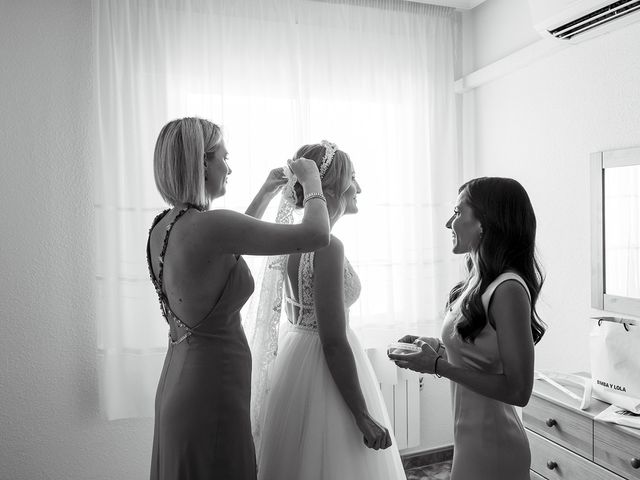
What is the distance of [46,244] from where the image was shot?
271 cm

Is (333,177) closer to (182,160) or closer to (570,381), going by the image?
(182,160)

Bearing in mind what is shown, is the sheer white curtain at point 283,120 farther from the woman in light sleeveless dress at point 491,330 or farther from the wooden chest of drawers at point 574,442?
the woman in light sleeveless dress at point 491,330

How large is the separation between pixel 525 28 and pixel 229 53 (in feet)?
5.09

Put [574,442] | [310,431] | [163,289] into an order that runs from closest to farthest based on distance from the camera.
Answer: [163,289]
[310,431]
[574,442]

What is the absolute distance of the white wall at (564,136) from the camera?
7.89 ft

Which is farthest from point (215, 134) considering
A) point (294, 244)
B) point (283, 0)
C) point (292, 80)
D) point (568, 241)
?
point (568, 241)

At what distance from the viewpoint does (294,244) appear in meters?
1.48

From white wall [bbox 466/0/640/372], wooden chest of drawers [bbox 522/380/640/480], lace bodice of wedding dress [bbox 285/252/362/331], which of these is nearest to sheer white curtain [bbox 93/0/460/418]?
white wall [bbox 466/0/640/372]

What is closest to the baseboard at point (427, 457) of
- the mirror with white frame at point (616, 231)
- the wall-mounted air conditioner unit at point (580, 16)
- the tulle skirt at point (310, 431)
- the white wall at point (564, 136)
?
the white wall at point (564, 136)

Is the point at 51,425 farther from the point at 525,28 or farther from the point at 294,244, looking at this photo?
the point at 525,28

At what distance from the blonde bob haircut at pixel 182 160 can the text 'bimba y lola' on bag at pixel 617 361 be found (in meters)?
1.55

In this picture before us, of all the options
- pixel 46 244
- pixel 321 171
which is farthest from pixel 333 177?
pixel 46 244

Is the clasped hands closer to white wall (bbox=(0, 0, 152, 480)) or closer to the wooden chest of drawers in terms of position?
the wooden chest of drawers

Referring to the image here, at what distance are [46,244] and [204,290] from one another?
1561mm
